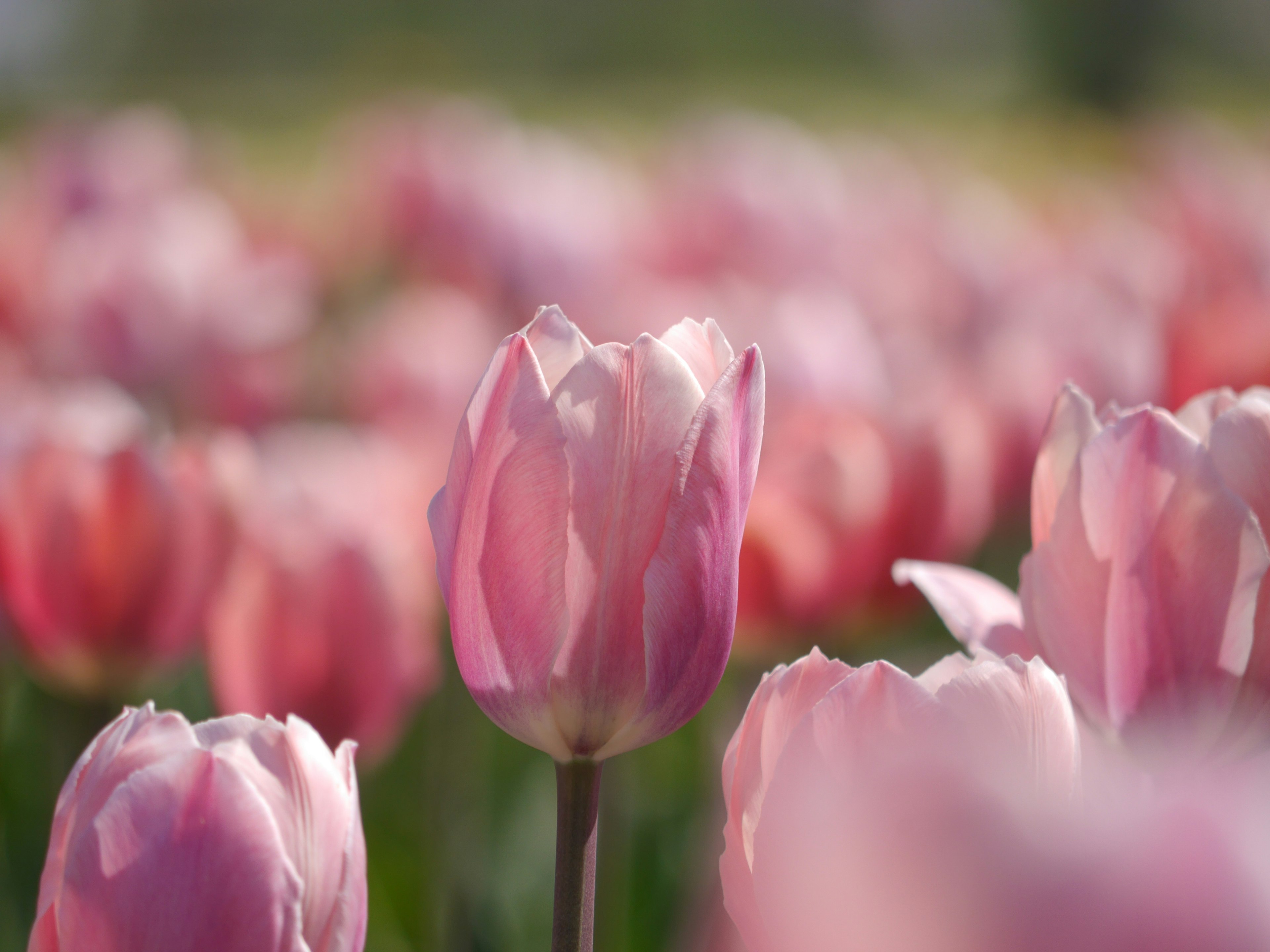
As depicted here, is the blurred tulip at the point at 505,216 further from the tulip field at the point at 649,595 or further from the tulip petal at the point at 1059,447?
the tulip petal at the point at 1059,447

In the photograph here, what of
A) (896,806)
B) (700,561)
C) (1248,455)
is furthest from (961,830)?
(1248,455)

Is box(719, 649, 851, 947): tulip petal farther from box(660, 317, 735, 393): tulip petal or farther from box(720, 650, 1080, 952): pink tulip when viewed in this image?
box(660, 317, 735, 393): tulip petal

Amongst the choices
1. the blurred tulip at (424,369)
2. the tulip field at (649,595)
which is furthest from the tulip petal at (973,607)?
the blurred tulip at (424,369)

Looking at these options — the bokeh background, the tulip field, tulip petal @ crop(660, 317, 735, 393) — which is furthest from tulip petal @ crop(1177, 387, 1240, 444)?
the bokeh background

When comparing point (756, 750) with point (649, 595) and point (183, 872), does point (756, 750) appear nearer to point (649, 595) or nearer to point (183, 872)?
point (649, 595)

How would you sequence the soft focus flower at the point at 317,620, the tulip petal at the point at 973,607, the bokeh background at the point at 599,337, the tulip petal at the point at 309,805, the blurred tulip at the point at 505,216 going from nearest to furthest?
the tulip petal at the point at 309,805
the tulip petal at the point at 973,607
the soft focus flower at the point at 317,620
the bokeh background at the point at 599,337
the blurred tulip at the point at 505,216

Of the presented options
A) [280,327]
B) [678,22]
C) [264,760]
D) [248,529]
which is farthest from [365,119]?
[678,22]
